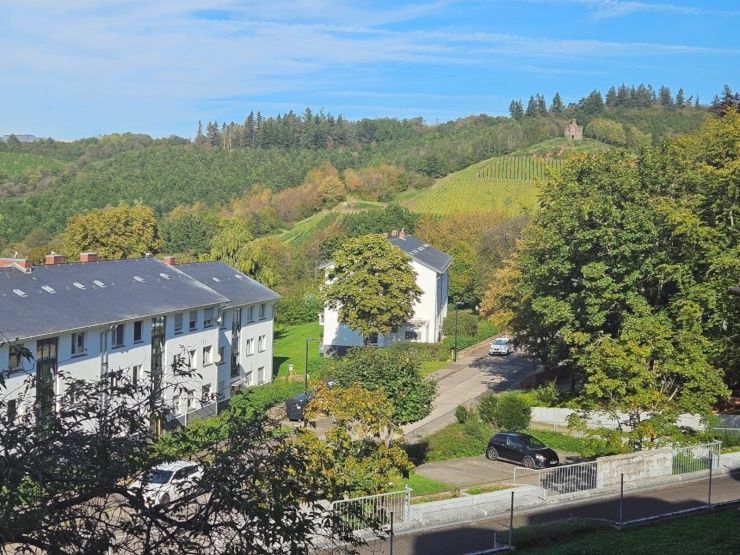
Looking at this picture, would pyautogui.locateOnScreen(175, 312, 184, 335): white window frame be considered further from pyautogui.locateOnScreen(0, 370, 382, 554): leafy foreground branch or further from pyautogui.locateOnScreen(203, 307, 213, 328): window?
pyautogui.locateOnScreen(0, 370, 382, 554): leafy foreground branch

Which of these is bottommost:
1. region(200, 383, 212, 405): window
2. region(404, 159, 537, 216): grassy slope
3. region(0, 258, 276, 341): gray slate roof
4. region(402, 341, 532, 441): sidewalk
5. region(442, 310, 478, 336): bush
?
region(402, 341, 532, 441): sidewalk

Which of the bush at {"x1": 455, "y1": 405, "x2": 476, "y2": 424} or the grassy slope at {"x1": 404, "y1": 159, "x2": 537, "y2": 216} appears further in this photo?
the grassy slope at {"x1": 404, "y1": 159, "x2": 537, "y2": 216}

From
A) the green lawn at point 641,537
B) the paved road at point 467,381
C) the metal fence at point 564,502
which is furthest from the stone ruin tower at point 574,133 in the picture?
the green lawn at point 641,537

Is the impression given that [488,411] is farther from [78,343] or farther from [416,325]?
[416,325]

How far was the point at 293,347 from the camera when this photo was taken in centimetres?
6344

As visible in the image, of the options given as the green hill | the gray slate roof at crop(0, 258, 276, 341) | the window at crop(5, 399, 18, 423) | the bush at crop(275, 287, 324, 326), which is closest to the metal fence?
the window at crop(5, 399, 18, 423)

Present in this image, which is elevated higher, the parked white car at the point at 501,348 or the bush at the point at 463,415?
the bush at the point at 463,415

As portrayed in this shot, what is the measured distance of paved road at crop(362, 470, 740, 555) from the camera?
1720 cm

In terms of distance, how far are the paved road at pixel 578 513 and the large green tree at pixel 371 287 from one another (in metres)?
33.1

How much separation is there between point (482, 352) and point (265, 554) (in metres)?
55.4

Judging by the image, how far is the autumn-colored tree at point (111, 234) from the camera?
3024 inches

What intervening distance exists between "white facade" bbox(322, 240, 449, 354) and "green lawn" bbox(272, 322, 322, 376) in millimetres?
1966

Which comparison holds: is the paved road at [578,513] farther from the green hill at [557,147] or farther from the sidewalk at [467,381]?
the green hill at [557,147]

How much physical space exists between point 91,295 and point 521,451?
19.5 meters
